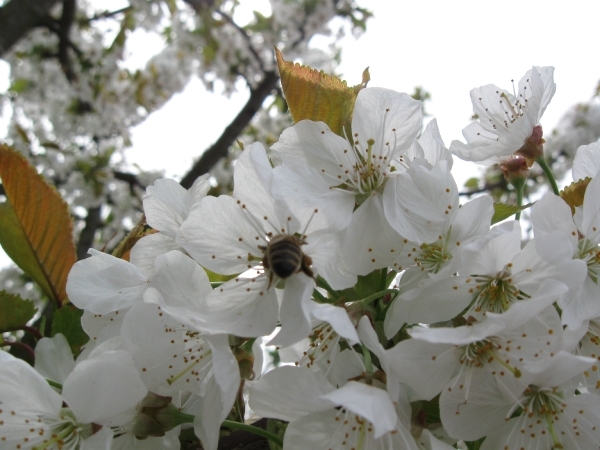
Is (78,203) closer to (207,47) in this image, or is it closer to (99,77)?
(99,77)

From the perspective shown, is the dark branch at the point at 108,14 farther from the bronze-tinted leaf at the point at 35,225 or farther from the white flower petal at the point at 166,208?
the white flower petal at the point at 166,208

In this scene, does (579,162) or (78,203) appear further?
(78,203)

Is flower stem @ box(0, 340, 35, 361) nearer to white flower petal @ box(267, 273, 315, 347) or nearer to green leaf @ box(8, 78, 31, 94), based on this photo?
white flower petal @ box(267, 273, 315, 347)

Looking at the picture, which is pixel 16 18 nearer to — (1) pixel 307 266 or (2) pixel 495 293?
(1) pixel 307 266

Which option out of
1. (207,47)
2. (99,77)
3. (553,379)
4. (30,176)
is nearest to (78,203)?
(99,77)

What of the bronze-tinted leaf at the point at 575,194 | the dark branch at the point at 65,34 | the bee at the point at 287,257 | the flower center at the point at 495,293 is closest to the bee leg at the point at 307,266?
the bee at the point at 287,257

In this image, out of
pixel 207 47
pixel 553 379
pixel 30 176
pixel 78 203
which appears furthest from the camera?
pixel 207 47

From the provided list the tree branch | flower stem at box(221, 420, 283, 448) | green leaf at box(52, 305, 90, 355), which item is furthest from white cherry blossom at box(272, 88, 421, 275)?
the tree branch
